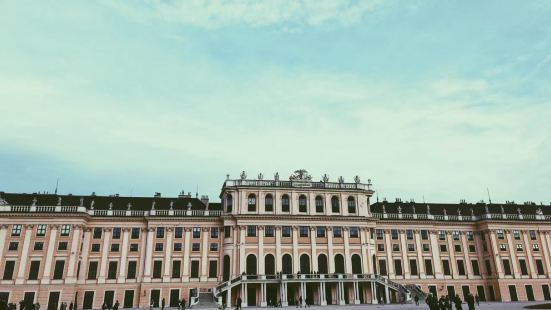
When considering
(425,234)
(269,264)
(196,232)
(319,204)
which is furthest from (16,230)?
(425,234)

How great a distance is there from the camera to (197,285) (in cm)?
5609

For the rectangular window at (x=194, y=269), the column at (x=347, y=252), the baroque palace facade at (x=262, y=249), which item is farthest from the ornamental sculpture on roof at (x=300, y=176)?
the rectangular window at (x=194, y=269)

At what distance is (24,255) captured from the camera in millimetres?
52500

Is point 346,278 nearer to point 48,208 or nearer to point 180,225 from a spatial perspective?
point 180,225

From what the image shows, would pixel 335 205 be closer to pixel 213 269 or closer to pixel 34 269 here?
pixel 213 269

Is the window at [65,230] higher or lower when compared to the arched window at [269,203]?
lower

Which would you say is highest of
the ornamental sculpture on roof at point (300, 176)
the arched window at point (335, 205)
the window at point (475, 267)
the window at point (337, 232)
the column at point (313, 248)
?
the ornamental sculpture on roof at point (300, 176)

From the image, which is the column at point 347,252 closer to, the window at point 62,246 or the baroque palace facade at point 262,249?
the baroque palace facade at point 262,249

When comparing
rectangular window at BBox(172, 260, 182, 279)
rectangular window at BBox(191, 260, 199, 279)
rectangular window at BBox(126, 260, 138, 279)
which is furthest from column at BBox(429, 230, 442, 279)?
rectangular window at BBox(126, 260, 138, 279)

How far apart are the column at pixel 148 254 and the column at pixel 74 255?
867 cm

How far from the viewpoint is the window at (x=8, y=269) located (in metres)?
51.5

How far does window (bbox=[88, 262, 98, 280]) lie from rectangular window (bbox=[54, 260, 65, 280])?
3443 mm

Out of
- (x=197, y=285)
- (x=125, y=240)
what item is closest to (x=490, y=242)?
(x=197, y=285)

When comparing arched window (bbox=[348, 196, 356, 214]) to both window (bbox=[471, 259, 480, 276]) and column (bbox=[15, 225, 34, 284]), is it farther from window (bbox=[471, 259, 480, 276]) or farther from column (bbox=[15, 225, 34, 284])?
column (bbox=[15, 225, 34, 284])
